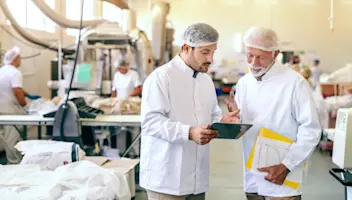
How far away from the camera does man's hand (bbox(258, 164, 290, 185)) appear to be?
170 cm

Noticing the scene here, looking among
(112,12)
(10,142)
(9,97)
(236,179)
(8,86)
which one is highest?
Answer: (112,12)

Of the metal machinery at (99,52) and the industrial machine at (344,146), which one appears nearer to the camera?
the industrial machine at (344,146)

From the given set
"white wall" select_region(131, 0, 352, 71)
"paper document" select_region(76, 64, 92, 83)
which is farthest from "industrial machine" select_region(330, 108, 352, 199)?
"white wall" select_region(131, 0, 352, 71)

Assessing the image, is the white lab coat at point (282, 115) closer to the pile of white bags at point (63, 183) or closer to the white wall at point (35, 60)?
the pile of white bags at point (63, 183)

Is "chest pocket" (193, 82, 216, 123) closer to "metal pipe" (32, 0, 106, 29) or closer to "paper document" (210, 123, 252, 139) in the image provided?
"paper document" (210, 123, 252, 139)

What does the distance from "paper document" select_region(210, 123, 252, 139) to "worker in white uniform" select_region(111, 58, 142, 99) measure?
126 inches

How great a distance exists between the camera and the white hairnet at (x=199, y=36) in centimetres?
178

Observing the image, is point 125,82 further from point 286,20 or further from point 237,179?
point 286,20

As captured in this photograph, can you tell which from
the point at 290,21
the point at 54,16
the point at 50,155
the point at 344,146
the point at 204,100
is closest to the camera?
the point at 204,100

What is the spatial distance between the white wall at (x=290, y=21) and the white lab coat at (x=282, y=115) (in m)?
8.65

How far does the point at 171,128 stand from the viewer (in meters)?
1.64

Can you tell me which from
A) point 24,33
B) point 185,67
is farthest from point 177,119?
point 24,33

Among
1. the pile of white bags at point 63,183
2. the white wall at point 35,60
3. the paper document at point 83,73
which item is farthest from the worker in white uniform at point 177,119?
the white wall at point 35,60

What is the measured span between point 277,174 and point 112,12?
15.9 ft
